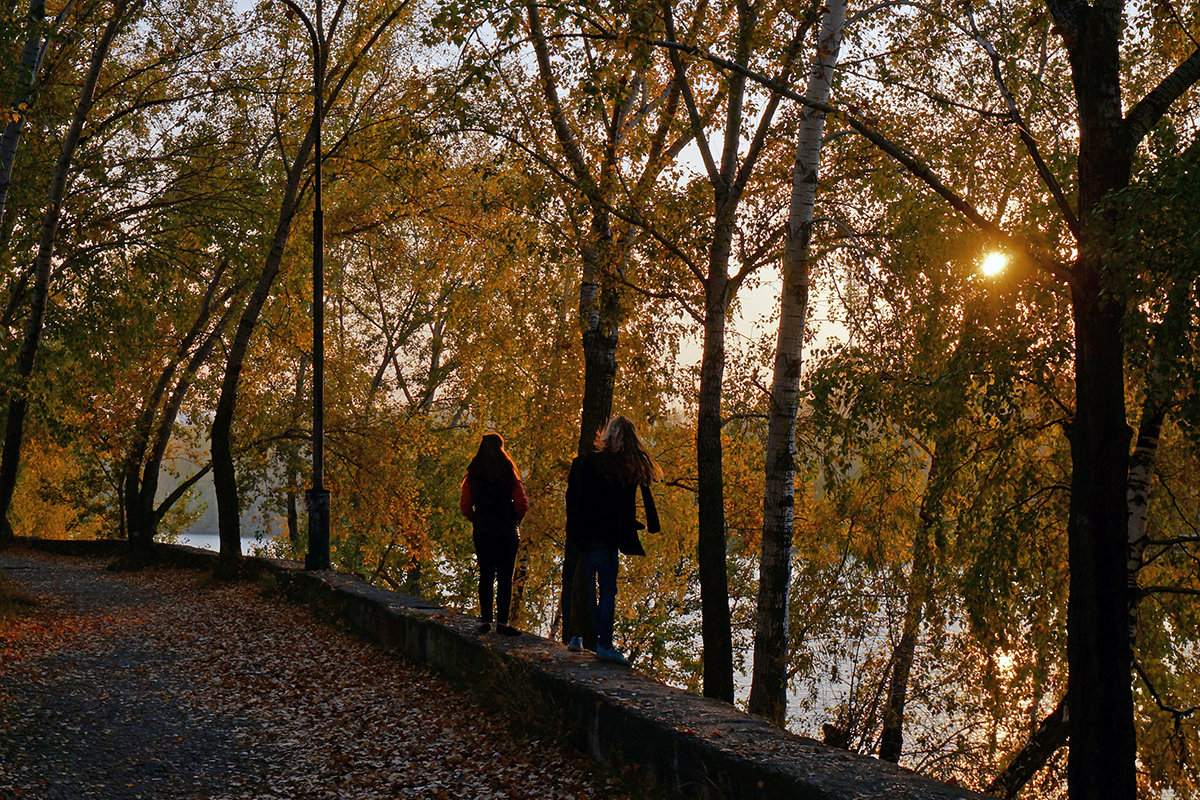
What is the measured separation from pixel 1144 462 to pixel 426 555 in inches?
770

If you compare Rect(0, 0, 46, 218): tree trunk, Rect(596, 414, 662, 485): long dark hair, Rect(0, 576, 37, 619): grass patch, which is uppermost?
Rect(0, 0, 46, 218): tree trunk

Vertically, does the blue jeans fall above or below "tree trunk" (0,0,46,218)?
below

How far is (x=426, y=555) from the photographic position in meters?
25.2

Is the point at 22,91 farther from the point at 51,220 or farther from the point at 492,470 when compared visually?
the point at 492,470

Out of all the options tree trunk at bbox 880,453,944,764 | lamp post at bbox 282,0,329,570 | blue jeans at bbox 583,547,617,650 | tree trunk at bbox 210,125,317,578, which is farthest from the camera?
tree trunk at bbox 210,125,317,578

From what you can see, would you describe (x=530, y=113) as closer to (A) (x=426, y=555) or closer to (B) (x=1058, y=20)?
(B) (x=1058, y=20)

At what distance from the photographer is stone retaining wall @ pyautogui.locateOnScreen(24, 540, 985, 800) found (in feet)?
14.1

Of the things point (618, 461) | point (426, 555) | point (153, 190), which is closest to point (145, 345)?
point (153, 190)

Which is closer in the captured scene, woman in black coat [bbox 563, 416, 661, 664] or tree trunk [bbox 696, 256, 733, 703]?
woman in black coat [bbox 563, 416, 661, 664]

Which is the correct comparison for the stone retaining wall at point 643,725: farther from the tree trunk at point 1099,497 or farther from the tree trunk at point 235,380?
the tree trunk at point 235,380

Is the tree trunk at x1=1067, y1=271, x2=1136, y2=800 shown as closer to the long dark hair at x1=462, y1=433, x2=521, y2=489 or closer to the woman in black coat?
the woman in black coat

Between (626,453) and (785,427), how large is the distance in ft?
12.3

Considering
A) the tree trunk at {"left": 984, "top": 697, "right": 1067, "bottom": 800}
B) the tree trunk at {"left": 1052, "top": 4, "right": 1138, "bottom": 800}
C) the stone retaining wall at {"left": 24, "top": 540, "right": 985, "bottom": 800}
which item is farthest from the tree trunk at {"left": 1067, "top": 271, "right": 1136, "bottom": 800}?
the tree trunk at {"left": 984, "top": 697, "right": 1067, "bottom": 800}

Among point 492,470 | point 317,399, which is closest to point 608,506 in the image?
point 492,470
